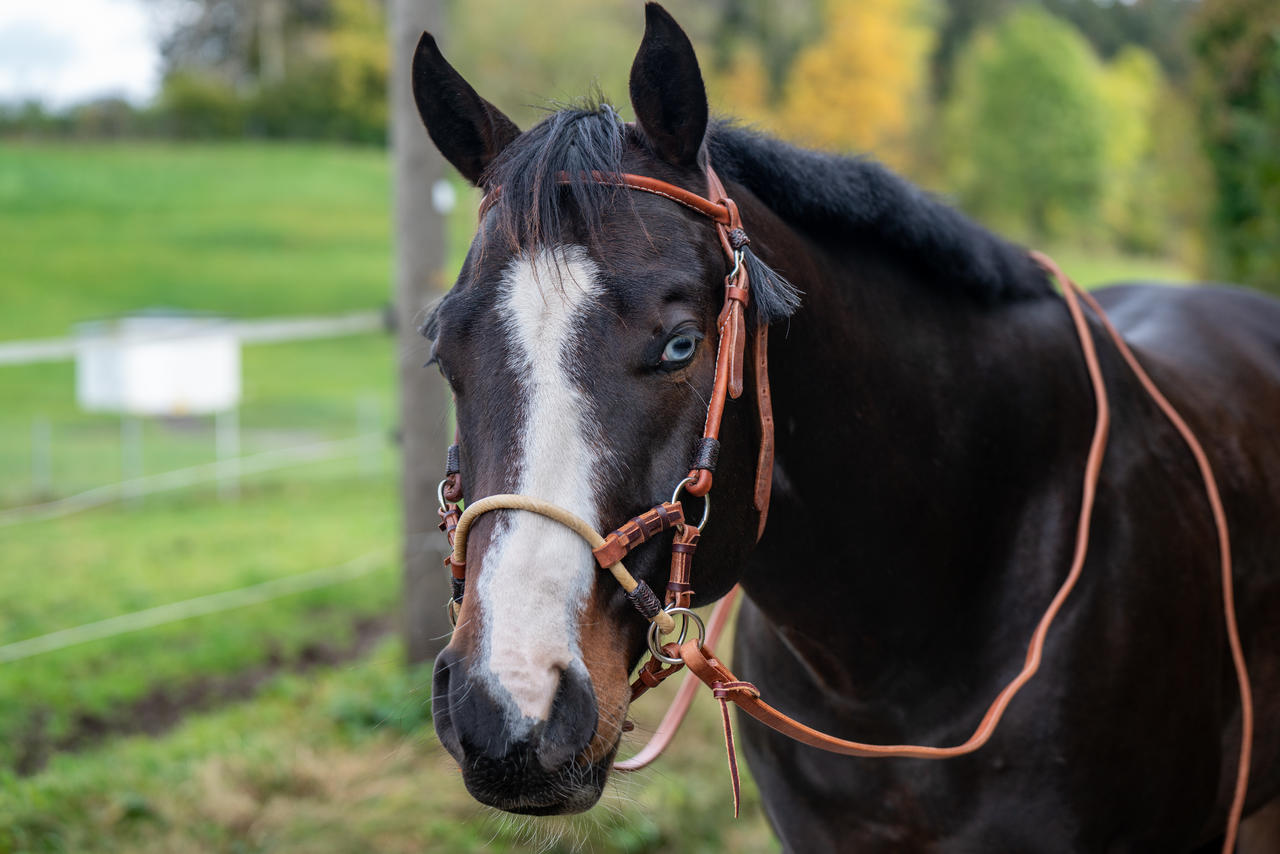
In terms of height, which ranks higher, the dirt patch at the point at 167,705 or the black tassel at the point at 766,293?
the black tassel at the point at 766,293

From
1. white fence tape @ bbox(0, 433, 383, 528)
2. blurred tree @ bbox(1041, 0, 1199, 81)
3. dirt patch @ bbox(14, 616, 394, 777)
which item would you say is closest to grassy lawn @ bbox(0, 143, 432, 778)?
dirt patch @ bbox(14, 616, 394, 777)

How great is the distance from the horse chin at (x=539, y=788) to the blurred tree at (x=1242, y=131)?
20.5ft

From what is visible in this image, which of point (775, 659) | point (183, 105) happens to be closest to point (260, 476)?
point (775, 659)

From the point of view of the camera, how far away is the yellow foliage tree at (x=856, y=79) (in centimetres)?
3306

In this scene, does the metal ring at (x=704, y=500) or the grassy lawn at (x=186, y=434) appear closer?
the metal ring at (x=704, y=500)

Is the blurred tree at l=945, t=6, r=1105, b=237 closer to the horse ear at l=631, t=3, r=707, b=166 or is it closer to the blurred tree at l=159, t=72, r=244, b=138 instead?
the blurred tree at l=159, t=72, r=244, b=138

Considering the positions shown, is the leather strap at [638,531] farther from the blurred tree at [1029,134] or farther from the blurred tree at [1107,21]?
the blurred tree at [1107,21]

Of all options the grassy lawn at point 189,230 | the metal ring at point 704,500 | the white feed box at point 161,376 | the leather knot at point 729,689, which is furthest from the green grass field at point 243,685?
the grassy lawn at point 189,230

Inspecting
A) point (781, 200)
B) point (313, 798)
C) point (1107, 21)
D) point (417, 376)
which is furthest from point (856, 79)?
point (781, 200)

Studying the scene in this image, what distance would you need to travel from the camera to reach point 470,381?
61.0 inches

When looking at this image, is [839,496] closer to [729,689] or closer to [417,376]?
[729,689]

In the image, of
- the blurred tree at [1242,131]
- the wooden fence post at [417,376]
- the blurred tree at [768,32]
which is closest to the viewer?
the wooden fence post at [417,376]

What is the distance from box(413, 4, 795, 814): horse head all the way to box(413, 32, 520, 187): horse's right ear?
0.11ft

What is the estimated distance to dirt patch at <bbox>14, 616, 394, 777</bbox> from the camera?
4.54 metres
